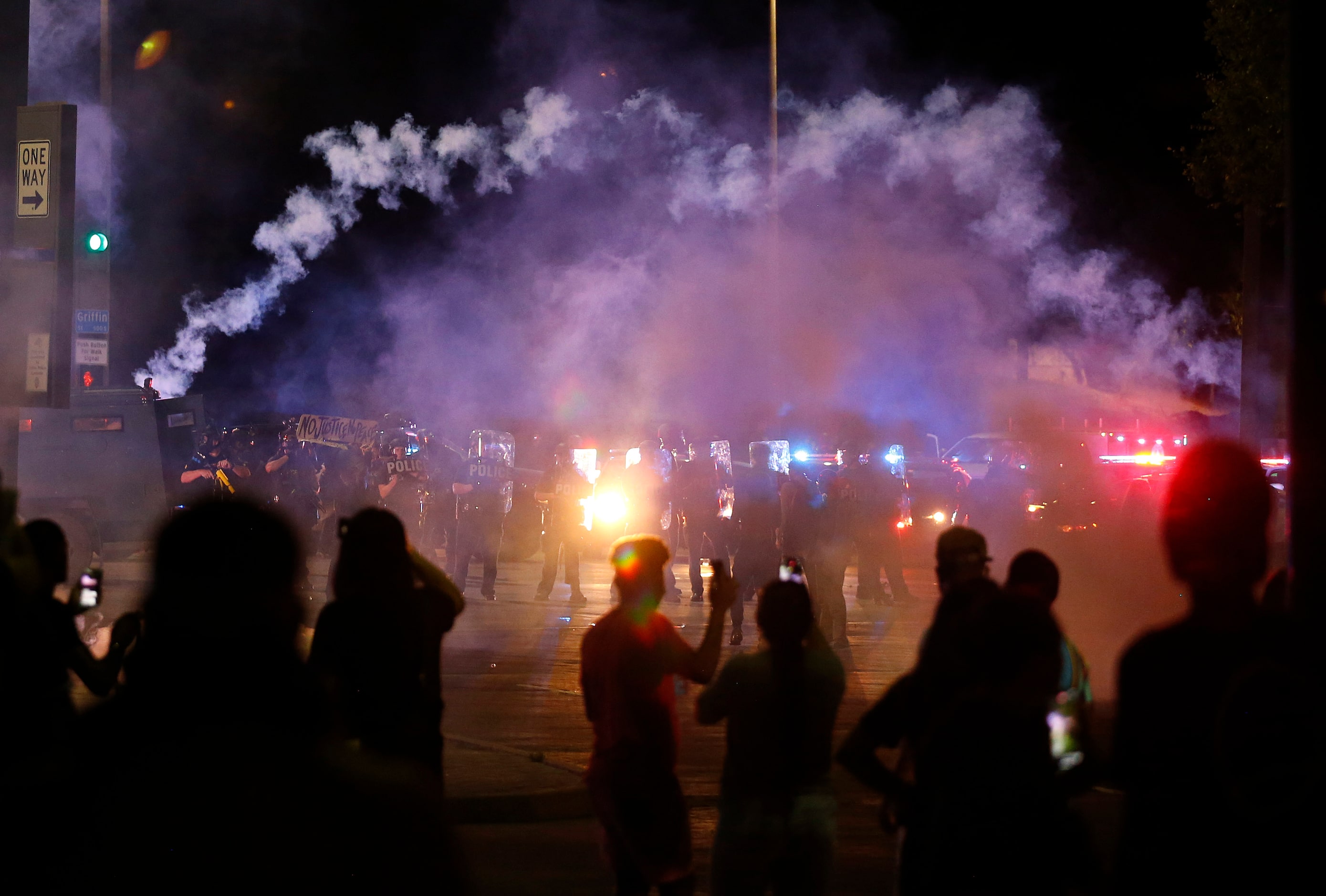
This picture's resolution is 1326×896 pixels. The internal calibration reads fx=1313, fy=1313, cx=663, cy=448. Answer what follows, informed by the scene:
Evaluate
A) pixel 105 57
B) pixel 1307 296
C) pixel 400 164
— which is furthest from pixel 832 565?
pixel 400 164

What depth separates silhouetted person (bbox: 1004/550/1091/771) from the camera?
3141 millimetres

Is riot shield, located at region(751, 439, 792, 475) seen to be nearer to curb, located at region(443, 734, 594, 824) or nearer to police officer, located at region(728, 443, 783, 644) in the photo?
police officer, located at region(728, 443, 783, 644)

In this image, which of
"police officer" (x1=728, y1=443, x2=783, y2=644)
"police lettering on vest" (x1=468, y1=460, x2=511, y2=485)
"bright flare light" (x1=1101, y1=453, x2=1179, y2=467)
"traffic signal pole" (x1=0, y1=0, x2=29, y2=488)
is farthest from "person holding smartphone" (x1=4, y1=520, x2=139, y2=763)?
"bright flare light" (x1=1101, y1=453, x2=1179, y2=467)

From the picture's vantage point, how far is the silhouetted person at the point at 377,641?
3.69 m

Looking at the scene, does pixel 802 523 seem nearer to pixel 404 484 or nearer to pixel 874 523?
pixel 874 523

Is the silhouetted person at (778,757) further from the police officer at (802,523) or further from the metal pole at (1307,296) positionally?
the police officer at (802,523)

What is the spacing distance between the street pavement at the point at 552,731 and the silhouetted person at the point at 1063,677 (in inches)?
63.8

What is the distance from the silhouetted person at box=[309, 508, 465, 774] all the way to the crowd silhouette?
735 millimetres

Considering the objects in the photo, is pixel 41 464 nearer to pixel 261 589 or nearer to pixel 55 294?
pixel 55 294

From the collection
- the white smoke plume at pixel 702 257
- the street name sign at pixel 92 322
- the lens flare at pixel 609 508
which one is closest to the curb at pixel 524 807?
the street name sign at pixel 92 322

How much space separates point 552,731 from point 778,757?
477 centimetres

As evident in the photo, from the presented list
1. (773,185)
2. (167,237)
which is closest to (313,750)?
(773,185)

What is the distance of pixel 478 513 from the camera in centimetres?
1393

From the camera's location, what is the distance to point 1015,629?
2627 millimetres
